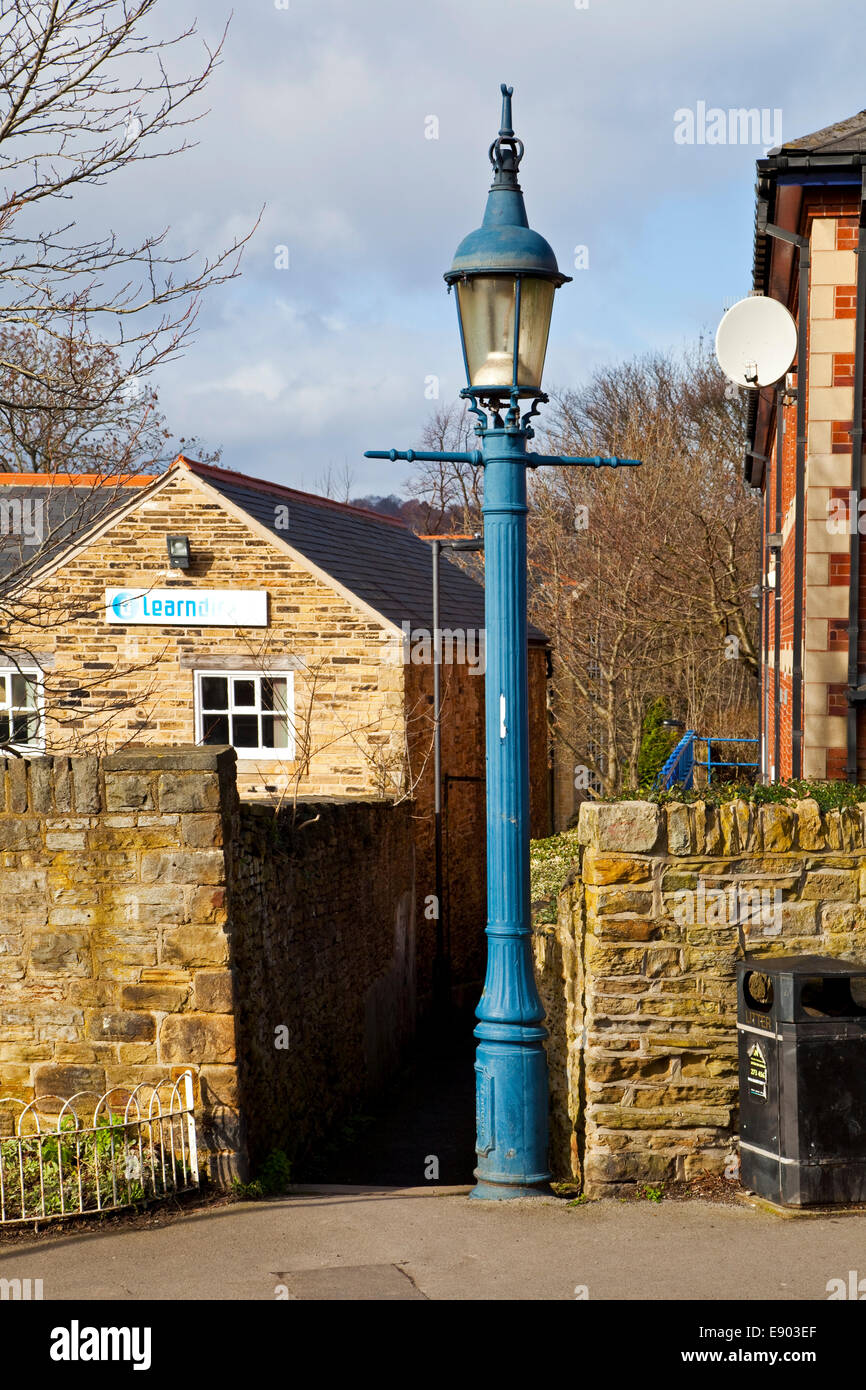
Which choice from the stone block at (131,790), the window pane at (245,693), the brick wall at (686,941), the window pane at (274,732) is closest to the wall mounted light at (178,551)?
the window pane at (245,693)

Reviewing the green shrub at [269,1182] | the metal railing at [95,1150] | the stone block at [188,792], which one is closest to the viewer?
the metal railing at [95,1150]

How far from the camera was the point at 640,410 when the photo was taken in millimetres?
39781

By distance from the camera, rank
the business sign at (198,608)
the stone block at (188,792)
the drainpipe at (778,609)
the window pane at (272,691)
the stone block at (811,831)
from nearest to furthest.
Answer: the stone block at (811,831)
the stone block at (188,792)
the drainpipe at (778,609)
the business sign at (198,608)
the window pane at (272,691)

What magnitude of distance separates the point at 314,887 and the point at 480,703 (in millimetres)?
9066

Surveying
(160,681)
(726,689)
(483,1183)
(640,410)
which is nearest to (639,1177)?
(483,1183)

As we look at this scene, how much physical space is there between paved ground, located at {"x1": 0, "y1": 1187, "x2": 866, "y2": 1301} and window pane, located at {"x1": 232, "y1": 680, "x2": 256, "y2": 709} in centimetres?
925

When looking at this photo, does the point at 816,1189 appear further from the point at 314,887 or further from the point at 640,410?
the point at 640,410

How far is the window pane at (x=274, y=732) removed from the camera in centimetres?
1540

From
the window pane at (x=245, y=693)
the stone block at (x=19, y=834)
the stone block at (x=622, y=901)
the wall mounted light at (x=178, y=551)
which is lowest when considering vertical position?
the stone block at (x=622, y=901)

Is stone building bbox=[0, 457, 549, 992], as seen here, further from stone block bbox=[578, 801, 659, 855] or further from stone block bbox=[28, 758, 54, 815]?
stone block bbox=[578, 801, 659, 855]

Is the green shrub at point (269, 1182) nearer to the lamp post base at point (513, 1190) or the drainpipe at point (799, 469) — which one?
the lamp post base at point (513, 1190)

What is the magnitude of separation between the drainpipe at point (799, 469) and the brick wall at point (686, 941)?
3.39 meters

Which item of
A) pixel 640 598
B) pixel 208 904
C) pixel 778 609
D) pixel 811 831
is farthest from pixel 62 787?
pixel 640 598

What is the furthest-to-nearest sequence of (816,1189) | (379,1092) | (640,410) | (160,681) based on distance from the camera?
(640,410) < (160,681) < (379,1092) < (816,1189)
